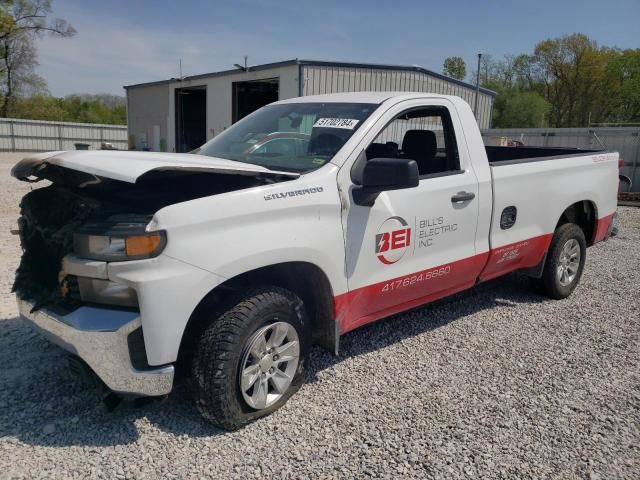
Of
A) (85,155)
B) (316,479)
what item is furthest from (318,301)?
(85,155)

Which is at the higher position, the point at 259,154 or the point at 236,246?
the point at 259,154

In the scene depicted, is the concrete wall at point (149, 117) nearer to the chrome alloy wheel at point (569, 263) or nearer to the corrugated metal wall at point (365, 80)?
the corrugated metal wall at point (365, 80)

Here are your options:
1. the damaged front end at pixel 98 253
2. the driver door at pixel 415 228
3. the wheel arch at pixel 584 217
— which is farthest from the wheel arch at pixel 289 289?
the wheel arch at pixel 584 217

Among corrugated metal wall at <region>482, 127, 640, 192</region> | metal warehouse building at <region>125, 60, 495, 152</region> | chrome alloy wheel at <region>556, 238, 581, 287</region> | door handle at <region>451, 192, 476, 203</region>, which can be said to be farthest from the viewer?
metal warehouse building at <region>125, 60, 495, 152</region>

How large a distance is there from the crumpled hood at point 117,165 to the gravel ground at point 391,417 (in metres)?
1.46

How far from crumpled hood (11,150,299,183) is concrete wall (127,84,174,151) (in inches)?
940

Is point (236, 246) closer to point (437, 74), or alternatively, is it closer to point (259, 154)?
point (259, 154)

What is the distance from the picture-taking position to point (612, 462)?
295 centimetres

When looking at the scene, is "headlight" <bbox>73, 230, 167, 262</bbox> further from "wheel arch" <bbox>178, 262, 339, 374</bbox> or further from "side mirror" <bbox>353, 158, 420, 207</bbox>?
"side mirror" <bbox>353, 158, 420, 207</bbox>

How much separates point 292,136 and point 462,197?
1.39 m

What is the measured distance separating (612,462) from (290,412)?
1.83 metres

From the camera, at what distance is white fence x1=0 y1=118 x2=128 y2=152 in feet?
115

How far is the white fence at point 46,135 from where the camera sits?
3491 centimetres

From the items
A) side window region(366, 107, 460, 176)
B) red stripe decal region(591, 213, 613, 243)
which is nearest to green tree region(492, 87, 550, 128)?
red stripe decal region(591, 213, 613, 243)
